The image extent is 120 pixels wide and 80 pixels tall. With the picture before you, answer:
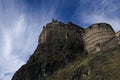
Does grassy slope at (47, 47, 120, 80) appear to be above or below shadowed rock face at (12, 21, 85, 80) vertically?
below

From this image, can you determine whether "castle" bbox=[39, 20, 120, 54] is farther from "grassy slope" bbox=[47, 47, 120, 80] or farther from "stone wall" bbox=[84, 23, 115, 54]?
"grassy slope" bbox=[47, 47, 120, 80]

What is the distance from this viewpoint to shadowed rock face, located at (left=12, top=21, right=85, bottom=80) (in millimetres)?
109812

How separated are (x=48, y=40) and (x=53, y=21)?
13.7 meters

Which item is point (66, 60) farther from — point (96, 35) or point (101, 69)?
point (101, 69)

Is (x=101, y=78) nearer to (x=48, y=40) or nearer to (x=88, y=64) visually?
(x=88, y=64)

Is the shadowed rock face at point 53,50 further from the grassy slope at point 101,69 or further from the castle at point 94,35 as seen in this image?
the grassy slope at point 101,69

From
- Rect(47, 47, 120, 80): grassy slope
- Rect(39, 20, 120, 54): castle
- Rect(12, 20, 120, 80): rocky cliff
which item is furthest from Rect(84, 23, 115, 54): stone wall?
Rect(47, 47, 120, 80): grassy slope

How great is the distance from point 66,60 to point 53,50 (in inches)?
445

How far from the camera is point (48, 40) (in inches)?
5000

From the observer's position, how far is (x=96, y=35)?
387 ft

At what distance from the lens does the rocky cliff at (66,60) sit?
83713 millimetres

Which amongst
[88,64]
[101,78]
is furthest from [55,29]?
[101,78]

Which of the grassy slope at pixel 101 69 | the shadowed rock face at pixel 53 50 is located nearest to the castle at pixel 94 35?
the shadowed rock face at pixel 53 50

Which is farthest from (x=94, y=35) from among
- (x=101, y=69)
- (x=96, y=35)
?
(x=101, y=69)
